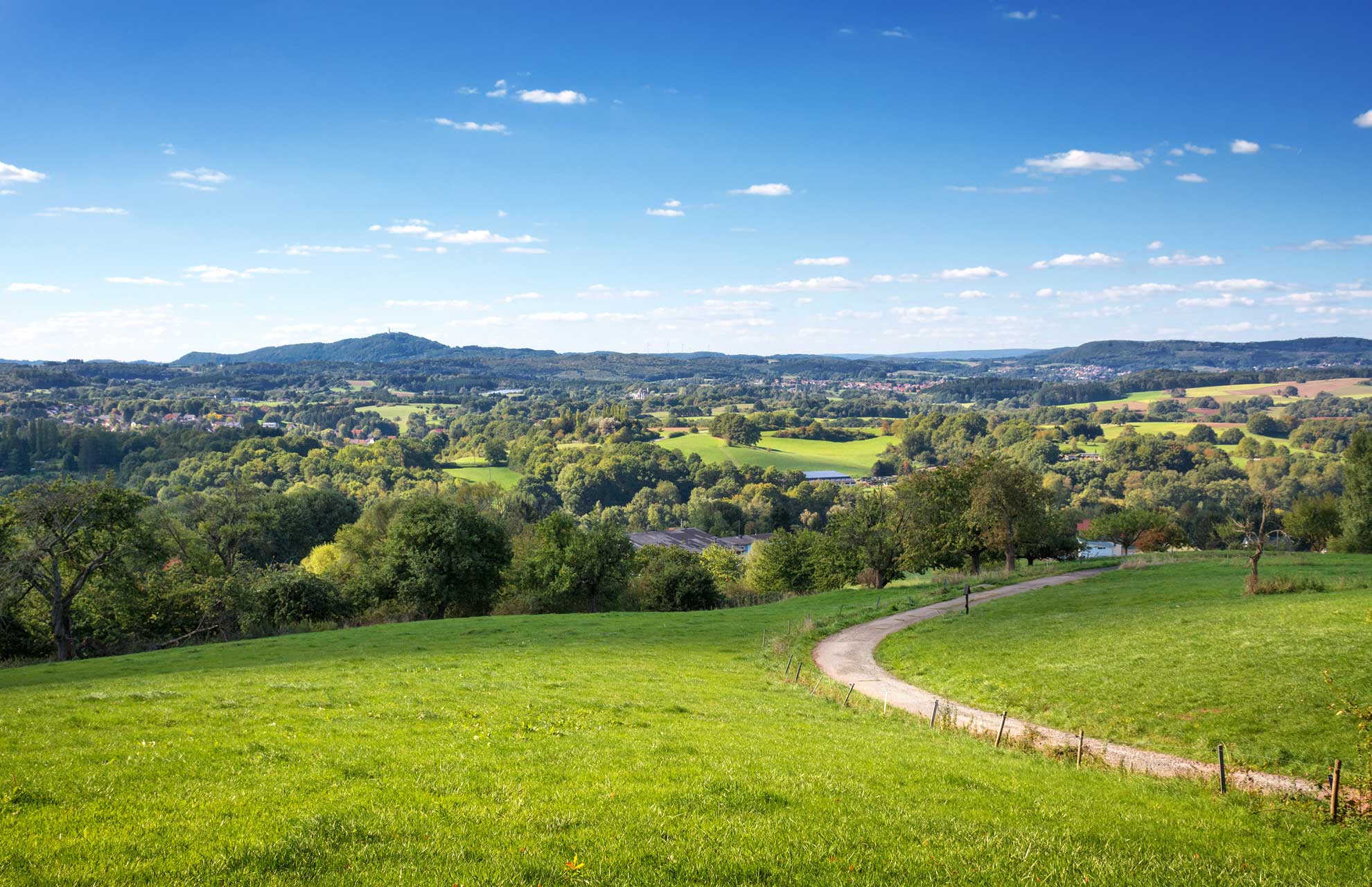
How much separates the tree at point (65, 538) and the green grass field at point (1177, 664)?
4068 cm

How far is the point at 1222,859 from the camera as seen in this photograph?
10.4 m

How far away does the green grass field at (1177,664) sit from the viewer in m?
18.6

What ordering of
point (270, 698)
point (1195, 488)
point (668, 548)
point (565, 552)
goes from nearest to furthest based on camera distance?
1. point (270, 698)
2. point (565, 552)
3. point (668, 548)
4. point (1195, 488)

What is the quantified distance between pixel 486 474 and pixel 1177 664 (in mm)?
164669

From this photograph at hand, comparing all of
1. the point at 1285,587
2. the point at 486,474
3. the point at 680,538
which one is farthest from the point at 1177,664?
the point at 486,474

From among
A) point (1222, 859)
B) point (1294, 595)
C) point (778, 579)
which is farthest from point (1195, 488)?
point (1222, 859)

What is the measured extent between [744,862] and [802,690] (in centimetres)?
1803

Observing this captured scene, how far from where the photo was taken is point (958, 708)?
24.4 m

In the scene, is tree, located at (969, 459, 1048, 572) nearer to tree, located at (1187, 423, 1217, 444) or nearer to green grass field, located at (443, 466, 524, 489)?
green grass field, located at (443, 466, 524, 489)

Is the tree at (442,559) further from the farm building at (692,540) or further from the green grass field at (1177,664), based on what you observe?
the farm building at (692,540)

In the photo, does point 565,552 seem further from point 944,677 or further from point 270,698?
point 270,698

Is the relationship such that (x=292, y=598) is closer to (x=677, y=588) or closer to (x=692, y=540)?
(x=677, y=588)

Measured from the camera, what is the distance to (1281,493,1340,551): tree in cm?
8038

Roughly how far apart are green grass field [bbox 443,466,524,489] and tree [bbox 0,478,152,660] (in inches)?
4637
